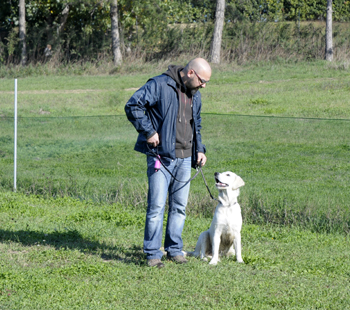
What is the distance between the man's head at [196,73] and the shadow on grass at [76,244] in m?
1.90

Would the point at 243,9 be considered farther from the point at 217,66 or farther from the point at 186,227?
the point at 186,227

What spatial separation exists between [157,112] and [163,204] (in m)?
0.92

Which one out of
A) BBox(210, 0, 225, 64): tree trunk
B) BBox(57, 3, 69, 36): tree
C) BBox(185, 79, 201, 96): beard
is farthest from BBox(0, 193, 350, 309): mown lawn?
BBox(57, 3, 69, 36): tree

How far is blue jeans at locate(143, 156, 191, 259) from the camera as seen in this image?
5.11 metres

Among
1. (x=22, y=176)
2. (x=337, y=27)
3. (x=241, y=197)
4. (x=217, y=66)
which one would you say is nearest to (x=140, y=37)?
(x=217, y=66)

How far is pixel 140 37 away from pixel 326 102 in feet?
42.8

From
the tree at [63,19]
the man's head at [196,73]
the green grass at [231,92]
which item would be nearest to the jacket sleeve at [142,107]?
the man's head at [196,73]

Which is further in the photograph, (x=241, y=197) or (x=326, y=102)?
(x=326, y=102)

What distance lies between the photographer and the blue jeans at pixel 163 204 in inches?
201

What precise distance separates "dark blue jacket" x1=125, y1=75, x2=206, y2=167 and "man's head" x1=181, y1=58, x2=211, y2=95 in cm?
15

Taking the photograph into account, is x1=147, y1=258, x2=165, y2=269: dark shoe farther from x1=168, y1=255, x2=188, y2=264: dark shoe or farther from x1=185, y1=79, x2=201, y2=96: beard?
x1=185, y1=79, x2=201, y2=96: beard

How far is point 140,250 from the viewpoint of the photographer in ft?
19.2

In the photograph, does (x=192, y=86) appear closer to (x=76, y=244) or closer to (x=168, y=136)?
(x=168, y=136)

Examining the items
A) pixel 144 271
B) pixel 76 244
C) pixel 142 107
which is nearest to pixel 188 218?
pixel 76 244
